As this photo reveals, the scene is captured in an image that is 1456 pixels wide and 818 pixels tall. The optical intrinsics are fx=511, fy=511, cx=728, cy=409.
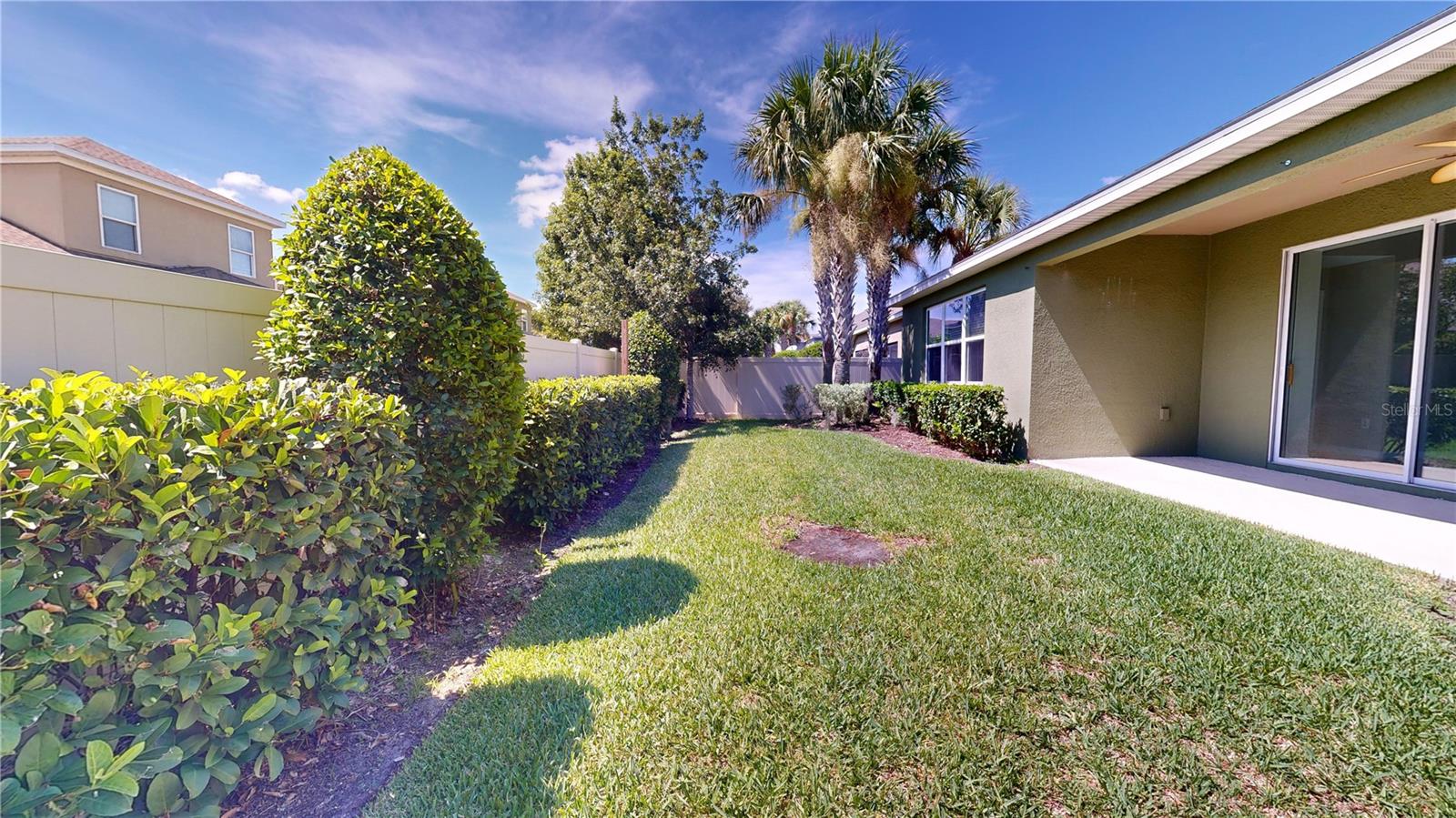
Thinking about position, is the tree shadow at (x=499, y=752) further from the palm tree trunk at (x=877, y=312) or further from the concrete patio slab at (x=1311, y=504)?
the palm tree trunk at (x=877, y=312)

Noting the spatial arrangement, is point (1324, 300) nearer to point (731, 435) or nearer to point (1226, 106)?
point (1226, 106)

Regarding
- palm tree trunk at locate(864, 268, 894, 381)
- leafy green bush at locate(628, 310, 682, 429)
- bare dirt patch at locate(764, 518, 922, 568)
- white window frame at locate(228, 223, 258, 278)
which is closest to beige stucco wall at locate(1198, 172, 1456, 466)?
palm tree trunk at locate(864, 268, 894, 381)

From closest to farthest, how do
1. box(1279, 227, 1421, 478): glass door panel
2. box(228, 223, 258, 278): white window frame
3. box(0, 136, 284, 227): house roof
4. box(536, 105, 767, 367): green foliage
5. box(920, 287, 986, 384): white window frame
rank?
→ box(1279, 227, 1421, 478): glass door panel
box(0, 136, 284, 227): house roof
box(920, 287, 986, 384): white window frame
box(228, 223, 258, 278): white window frame
box(536, 105, 767, 367): green foliage

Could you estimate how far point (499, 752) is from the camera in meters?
2.01

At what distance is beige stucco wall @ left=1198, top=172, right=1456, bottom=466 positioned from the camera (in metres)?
5.70

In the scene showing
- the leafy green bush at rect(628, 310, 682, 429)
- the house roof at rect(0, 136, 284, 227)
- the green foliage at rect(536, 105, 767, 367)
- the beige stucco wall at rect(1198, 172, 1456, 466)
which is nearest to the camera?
the beige stucco wall at rect(1198, 172, 1456, 466)

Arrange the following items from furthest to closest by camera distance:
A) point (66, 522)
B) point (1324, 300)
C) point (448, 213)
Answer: point (1324, 300)
point (448, 213)
point (66, 522)

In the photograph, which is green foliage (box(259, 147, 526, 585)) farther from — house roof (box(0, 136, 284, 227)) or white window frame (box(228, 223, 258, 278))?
white window frame (box(228, 223, 258, 278))

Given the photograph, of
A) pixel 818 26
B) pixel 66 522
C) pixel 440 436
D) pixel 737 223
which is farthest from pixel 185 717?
pixel 737 223

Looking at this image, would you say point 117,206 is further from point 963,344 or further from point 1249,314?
point 1249,314

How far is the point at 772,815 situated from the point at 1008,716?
3.68 feet

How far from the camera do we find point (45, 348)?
2.06m

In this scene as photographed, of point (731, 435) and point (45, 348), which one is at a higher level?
point (45, 348)

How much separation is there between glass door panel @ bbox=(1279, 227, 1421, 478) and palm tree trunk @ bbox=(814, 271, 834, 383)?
7.77 meters
